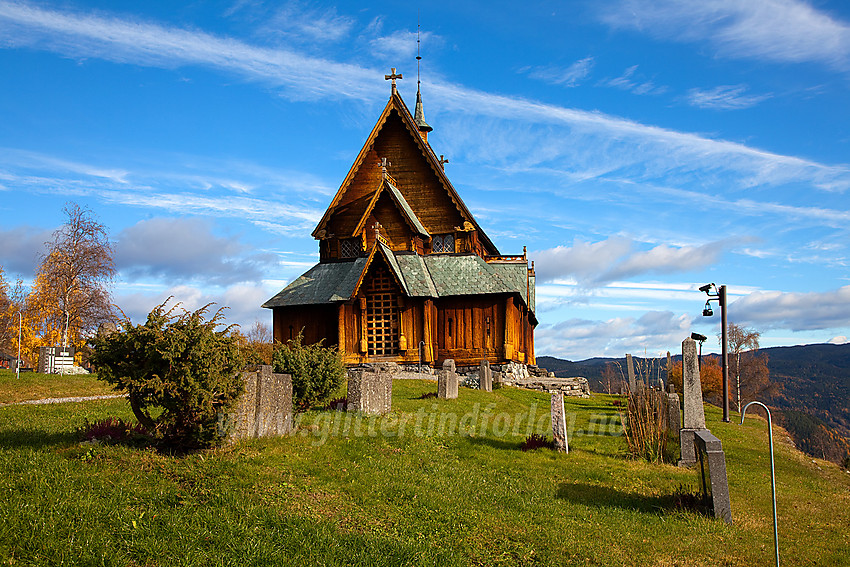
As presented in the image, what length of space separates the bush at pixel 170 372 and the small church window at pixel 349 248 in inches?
1000

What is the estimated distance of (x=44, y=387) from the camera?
67.8ft

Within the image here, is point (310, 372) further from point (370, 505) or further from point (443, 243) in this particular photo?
point (443, 243)

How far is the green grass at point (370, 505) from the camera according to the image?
7.24 metres

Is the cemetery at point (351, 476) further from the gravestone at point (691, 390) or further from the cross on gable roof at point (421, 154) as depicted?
the cross on gable roof at point (421, 154)

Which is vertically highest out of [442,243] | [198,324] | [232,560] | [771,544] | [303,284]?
[442,243]

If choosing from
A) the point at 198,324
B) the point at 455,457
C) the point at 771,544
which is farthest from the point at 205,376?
the point at 771,544

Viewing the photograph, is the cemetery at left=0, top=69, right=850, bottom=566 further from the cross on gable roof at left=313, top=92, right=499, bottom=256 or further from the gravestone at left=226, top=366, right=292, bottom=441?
the cross on gable roof at left=313, top=92, right=499, bottom=256

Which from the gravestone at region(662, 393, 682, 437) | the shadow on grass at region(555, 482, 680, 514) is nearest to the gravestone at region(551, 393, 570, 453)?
the shadow on grass at region(555, 482, 680, 514)

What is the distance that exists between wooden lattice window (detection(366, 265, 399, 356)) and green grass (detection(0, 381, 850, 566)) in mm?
16316

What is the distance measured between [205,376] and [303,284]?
24372 mm

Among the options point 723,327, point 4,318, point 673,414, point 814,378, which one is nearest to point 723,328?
point 723,327

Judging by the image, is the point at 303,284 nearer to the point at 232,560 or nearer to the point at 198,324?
the point at 198,324

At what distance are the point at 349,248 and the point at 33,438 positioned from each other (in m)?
25.6

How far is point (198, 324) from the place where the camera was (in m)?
10.1
